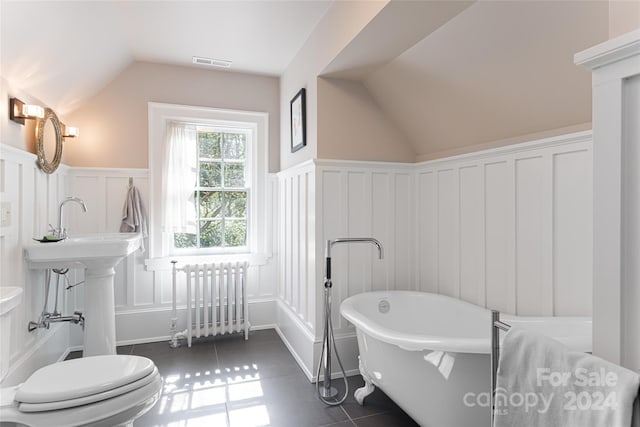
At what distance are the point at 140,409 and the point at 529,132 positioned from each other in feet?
7.93

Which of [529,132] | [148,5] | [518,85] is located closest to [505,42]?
[518,85]

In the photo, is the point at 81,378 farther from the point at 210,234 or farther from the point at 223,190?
the point at 223,190

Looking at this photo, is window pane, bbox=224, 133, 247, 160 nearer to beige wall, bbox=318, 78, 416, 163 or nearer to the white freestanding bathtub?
beige wall, bbox=318, 78, 416, 163

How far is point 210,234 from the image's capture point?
137 inches

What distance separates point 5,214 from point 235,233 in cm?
186

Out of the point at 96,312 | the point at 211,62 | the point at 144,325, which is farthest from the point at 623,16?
the point at 144,325

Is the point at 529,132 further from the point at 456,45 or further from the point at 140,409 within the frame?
the point at 140,409

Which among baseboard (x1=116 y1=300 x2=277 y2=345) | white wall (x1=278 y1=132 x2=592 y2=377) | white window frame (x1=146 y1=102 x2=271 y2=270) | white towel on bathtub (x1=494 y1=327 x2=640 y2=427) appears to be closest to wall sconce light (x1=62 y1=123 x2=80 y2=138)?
white window frame (x1=146 y1=102 x2=271 y2=270)

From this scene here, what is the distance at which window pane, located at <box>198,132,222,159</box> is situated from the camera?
3.45 meters

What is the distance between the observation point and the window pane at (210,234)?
11.3 ft

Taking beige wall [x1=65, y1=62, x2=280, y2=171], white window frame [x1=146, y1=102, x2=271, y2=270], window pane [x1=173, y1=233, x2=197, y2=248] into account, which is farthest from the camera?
window pane [x1=173, y1=233, x2=197, y2=248]

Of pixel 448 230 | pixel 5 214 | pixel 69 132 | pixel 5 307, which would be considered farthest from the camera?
pixel 69 132

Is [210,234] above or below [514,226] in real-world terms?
below

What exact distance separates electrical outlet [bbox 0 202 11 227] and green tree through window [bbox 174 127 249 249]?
1457 mm
